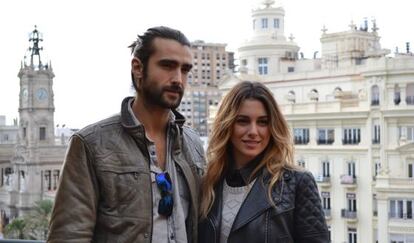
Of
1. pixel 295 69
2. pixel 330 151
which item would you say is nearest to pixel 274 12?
pixel 295 69

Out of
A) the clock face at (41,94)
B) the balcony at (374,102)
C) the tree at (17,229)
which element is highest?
the clock face at (41,94)

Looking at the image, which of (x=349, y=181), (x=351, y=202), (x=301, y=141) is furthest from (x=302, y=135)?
(x=351, y=202)

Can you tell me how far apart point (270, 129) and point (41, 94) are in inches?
1839

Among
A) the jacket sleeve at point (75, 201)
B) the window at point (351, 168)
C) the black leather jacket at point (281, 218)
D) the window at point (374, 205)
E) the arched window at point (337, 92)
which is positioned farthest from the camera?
the arched window at point (337, 92)

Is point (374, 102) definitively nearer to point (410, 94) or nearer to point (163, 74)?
point (410, 94)

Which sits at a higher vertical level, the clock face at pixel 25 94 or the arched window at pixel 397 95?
the clock face at pixel 25 94

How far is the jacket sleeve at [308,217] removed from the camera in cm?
268

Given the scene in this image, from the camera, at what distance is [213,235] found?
2725 millimetres

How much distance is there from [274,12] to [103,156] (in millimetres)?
30214

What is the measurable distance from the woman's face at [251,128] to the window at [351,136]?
2334cm

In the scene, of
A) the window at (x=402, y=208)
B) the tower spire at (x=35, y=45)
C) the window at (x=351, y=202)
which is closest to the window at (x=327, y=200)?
the window at (x=351, y=202)

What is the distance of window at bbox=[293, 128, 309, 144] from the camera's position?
27.3 metres

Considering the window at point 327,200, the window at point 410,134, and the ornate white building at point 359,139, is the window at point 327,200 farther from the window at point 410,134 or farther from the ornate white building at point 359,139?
the window at point 410,134

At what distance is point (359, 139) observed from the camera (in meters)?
25.7
